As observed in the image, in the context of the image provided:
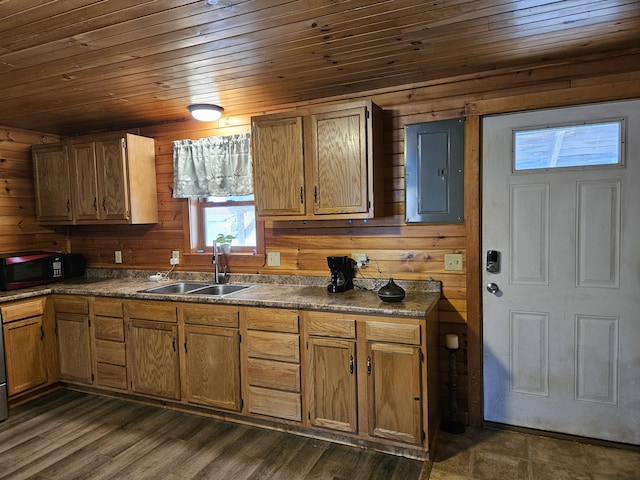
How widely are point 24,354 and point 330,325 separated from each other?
96.6 inches

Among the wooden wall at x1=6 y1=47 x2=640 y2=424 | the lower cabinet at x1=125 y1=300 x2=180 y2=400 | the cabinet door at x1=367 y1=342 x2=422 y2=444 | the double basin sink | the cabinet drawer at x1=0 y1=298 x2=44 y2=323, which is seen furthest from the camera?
the double basin sink

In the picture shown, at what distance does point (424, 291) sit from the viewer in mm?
2818

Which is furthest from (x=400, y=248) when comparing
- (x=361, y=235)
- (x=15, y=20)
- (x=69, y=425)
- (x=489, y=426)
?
(x=69, y=425)

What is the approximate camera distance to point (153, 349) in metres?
3.04

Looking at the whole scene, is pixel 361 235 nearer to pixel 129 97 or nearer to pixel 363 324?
pixel 363 324

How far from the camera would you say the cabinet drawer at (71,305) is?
328 centimetres

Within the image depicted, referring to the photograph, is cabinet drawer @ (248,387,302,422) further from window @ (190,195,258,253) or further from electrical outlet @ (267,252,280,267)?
window @ (190,195,258,253)

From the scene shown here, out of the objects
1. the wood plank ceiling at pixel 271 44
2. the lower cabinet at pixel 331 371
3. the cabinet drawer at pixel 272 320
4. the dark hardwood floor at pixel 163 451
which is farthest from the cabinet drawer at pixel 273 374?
the wood plank ceiling at pixel 271 44

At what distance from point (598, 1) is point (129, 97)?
277 centimetres

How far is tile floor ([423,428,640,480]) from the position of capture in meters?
2.22

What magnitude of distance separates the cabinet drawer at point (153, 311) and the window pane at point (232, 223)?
80cm

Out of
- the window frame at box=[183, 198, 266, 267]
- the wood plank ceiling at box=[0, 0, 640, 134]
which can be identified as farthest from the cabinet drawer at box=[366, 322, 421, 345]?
the wood plank ceiling at box=[0, 0, 640, 134]

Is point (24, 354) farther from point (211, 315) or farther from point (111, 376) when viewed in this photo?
point (211, 315)

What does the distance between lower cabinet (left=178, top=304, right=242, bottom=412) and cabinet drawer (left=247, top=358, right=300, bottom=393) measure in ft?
0.36
